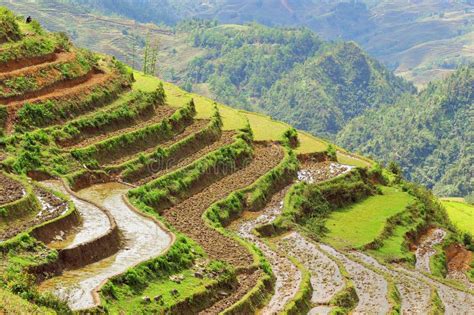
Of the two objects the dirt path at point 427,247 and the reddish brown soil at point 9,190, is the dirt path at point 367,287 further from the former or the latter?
the reddish brown soil at point 9,190

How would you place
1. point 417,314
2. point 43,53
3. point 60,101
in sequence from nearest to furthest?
point 417,314, point 60,101, point 43,53

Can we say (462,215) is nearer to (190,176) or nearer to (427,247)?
(427,247)

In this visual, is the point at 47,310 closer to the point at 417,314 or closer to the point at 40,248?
the point at 40,248

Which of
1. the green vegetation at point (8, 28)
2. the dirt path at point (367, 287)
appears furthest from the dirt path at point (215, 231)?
the green vegetation at point (8, 28)

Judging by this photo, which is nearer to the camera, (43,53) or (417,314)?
(417,314)

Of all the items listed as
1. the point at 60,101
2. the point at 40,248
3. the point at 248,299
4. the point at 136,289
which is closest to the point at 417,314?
the point at 248,299

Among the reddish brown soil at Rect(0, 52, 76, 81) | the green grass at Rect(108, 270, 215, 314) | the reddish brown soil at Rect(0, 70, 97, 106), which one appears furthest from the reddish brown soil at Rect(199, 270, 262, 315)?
the reddish brown soil at Rect(0, 52, 76, 81)

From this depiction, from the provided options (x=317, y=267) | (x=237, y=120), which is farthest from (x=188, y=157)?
(x=237, y=120)
